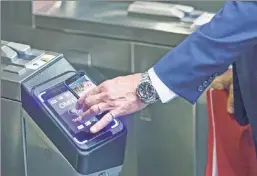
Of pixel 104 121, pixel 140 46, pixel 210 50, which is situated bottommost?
pixel 140 46

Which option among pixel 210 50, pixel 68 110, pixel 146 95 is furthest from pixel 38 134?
pixel 210 50

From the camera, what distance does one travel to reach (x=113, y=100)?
3.76 ft

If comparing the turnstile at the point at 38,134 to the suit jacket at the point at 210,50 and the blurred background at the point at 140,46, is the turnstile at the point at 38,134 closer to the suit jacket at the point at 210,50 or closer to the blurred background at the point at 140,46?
the suit jacket at the point at 210,50

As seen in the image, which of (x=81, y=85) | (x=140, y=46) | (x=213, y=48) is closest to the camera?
(x=213, y=48)

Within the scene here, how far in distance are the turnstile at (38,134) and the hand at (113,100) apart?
3cm

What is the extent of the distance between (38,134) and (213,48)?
325mm

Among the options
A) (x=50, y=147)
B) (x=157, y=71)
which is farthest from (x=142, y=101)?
(x=50, y=147)

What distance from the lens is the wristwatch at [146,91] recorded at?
3.74 ft

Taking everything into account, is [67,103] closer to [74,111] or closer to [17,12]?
[74,111]

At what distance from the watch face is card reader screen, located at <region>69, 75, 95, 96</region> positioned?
0.11 m

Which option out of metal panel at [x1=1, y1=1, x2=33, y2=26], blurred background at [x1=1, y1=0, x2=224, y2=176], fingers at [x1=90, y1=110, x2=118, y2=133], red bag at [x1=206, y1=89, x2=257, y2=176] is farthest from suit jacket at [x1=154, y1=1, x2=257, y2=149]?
metal panel at [x1=1, y1=1, x2=33, y2=26]

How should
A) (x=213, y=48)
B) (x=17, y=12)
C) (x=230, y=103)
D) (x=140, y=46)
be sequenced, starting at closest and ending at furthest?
(x=213, y=48)
(x=230, y=103)
(x=140, y=46)
(x=17, y=12)

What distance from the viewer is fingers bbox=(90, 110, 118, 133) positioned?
1115mm

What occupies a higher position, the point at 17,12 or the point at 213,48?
the point at 213,48
